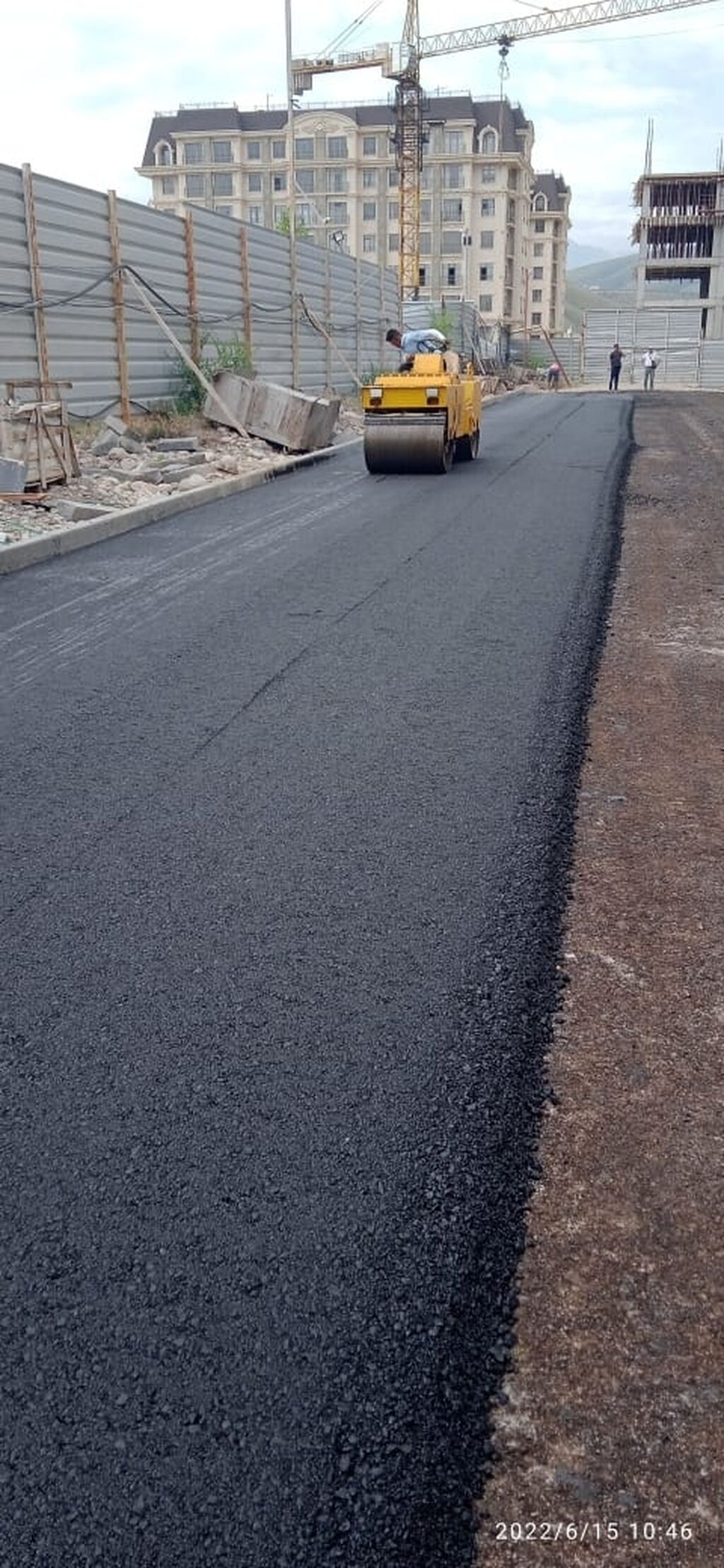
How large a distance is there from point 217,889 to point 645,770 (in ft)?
6.67

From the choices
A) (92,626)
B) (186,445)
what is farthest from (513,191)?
(92,626)

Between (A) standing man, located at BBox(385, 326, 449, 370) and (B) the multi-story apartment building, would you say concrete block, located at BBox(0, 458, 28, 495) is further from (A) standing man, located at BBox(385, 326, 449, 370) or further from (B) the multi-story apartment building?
(B) the multi-story apartment building

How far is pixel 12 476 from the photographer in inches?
463

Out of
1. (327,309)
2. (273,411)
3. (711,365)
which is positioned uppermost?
(711,365)

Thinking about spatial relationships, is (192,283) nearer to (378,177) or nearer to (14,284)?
(14,284)

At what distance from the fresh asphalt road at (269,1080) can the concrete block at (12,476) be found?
556 centimetres

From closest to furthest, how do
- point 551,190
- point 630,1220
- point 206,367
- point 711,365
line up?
point 630,1220, point 206,367, point 711,365, point 551,190

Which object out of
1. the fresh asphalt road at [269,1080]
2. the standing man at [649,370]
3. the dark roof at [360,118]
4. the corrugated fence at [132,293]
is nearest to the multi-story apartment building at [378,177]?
the dark roof at [360,118]

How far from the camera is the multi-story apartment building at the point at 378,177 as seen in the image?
340 feet

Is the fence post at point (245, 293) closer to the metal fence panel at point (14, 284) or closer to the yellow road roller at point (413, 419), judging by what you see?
the yellow road roller at point (413, 419)

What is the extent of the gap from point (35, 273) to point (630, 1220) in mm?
14568

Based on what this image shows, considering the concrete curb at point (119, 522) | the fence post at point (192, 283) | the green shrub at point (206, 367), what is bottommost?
the concrete curb at point (119, 522)

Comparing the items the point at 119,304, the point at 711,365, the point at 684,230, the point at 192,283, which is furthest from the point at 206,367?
the point at 684,230

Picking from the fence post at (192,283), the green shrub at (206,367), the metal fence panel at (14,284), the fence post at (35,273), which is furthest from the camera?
the fence post at (192,283)
